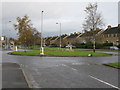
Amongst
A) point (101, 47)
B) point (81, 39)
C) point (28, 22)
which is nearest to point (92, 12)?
point (28, 22)

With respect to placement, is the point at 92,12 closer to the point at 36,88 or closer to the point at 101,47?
the point at 101,47

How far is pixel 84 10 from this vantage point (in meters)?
44.7

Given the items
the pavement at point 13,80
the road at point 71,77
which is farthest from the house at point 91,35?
the pavement at point 13,80

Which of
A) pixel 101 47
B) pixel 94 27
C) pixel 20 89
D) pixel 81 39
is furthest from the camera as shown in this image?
pixel 81 39

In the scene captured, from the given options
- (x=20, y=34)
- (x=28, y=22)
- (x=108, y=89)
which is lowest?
(x=108, y=89)

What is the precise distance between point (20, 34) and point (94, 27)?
19.0 m

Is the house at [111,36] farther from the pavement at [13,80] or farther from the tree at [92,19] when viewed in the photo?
the pavement at [13,80]

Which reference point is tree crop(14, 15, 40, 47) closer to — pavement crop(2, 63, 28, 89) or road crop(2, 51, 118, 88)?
road crop(2, 51, 118, 88)

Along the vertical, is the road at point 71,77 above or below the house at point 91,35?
below

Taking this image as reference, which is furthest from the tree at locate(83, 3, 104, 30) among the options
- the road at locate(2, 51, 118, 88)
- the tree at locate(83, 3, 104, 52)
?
the road at locate(2, 51, 118, 88)

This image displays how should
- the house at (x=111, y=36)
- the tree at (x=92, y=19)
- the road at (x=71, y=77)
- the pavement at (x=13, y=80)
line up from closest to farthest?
the pavement at (x=13, y=80) → the road at (x=71, y=77) → the tree at (x=92, y=19) → the house at (x=111, y=36)

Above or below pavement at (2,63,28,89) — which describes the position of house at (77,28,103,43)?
above

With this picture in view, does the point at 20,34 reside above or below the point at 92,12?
below

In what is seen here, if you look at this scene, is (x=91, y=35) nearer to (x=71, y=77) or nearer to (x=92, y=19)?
(x=92, y=19)
